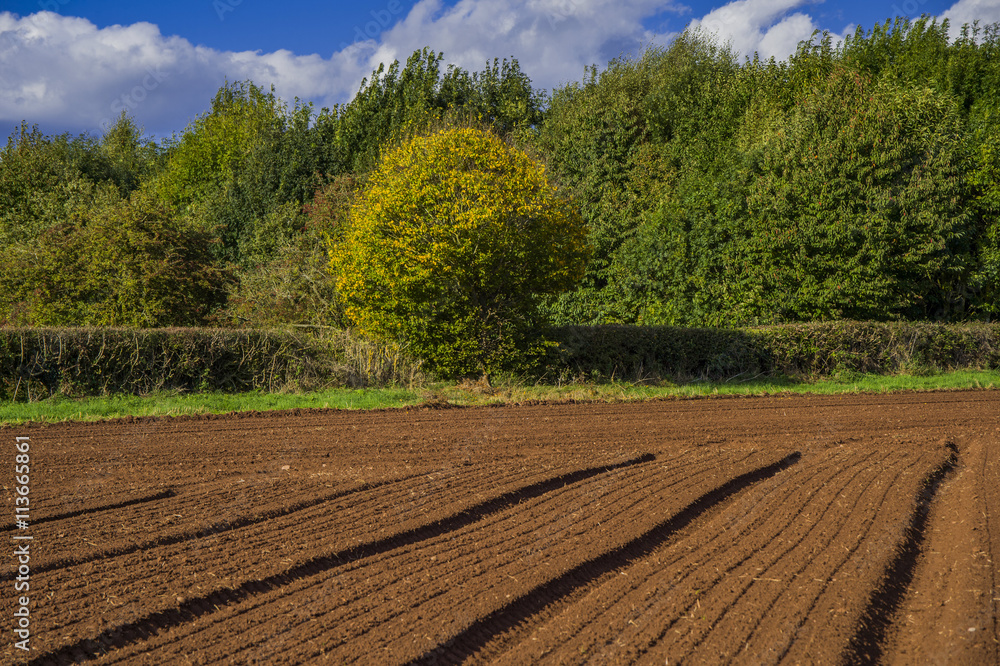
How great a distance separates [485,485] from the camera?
678cm

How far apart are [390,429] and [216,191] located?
30.1 m

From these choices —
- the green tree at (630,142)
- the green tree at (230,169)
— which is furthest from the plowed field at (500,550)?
the green tree at (230,169)

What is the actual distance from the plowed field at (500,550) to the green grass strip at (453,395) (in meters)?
1.71

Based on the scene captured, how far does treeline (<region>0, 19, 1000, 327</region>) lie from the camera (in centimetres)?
1844

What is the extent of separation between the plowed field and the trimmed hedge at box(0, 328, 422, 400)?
315 cm

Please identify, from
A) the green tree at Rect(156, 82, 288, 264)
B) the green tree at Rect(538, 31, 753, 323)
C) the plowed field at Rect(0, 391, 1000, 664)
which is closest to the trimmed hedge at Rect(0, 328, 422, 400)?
the plowed field at Rect(0, 391, 1000, 664)

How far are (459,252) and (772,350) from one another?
8760 millimetres

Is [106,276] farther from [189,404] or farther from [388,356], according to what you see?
[388,356]

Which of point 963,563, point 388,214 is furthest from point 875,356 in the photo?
point 963,563

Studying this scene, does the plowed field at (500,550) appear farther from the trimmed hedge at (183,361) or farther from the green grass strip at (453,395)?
the trimmed hedge at (183,361)

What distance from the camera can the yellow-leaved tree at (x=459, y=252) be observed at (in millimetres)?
13203

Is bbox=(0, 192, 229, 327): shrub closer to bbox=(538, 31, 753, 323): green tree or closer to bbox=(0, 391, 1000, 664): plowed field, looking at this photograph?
bbox=(0, 391, 1000, 664): plowed field

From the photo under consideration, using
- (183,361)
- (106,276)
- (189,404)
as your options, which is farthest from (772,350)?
(106,276)

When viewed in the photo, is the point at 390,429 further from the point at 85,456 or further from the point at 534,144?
the point at 534,144
